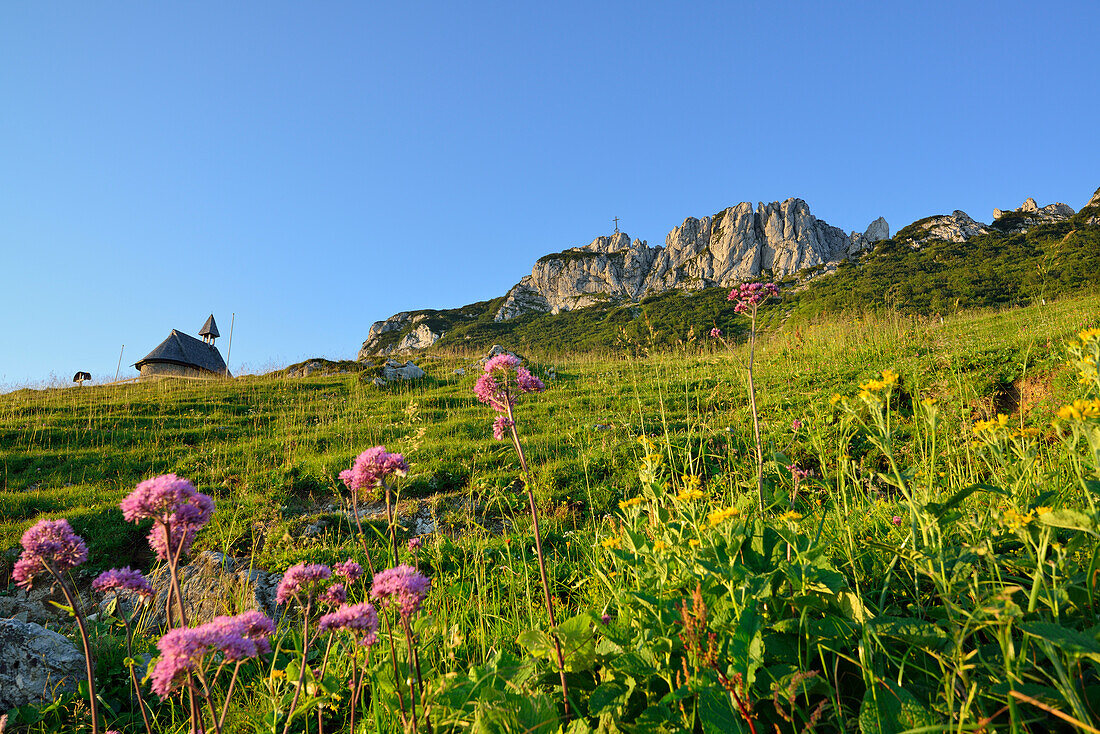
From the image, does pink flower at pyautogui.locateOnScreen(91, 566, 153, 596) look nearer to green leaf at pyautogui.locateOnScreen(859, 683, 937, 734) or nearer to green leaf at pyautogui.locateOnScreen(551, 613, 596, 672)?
green leaf at pyautogui.locateOnScreen(551, 613, 596, 672)

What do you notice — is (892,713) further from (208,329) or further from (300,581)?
(208,329)

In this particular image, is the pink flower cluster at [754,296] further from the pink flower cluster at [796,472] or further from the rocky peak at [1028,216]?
the rocky peak at [1028,216]

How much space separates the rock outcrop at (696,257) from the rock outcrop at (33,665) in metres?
80.0

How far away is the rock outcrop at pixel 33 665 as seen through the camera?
2.55 meters

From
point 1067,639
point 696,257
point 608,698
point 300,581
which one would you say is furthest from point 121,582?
point 696,257

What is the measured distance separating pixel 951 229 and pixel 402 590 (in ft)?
261

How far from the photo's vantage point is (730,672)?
1277 mm

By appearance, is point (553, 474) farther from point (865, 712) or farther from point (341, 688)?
point (865, 712)

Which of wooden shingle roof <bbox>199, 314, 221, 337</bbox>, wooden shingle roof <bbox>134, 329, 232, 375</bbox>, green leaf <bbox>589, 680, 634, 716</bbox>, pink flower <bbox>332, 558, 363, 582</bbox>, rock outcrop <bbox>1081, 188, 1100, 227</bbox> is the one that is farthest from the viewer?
rock outcrop <bbox>1081, 188, 1100, 227</bbox>

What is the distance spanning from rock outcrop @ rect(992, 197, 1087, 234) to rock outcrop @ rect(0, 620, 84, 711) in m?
80.8

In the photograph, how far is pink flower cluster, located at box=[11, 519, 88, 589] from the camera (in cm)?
153

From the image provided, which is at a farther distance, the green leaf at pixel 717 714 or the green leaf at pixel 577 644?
the green leaf at pixel 577 644

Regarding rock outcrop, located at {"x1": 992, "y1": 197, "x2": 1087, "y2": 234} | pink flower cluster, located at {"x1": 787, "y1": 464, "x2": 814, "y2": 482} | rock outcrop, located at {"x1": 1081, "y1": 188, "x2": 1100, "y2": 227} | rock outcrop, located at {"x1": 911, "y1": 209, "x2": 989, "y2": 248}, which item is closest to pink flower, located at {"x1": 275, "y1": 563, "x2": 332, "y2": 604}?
pink flower cluster, located at {"x1": 787, "y1": 464, "x2": 814, "y2": 482}

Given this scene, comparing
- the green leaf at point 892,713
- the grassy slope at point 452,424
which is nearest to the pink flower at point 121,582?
the grassy slope at point 452,424
